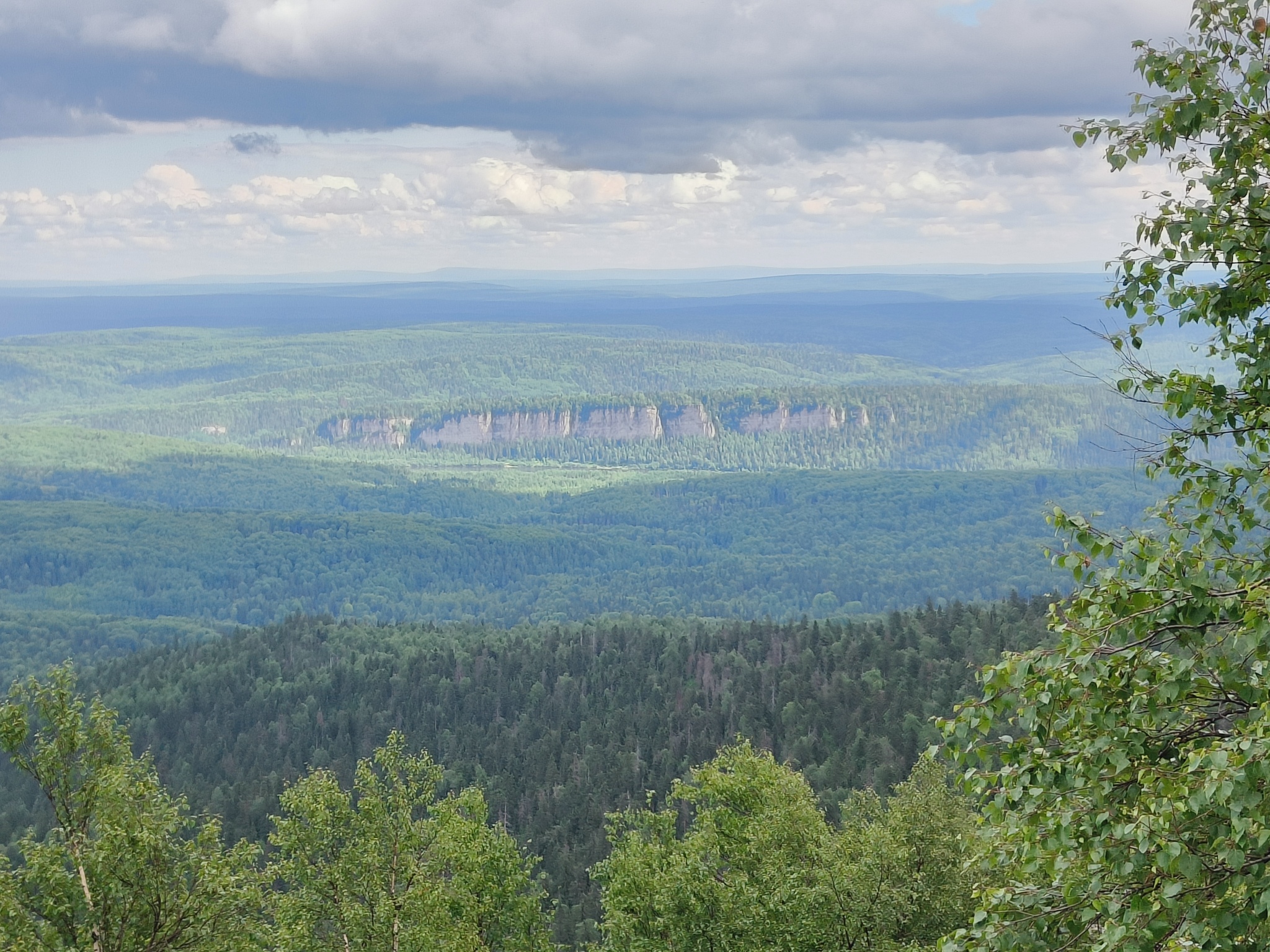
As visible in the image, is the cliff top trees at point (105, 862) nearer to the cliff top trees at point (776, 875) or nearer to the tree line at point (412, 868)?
the tree line at point (412, 868)

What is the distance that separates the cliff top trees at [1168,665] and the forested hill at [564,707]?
80539 millimetres

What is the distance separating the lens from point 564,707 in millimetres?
160250

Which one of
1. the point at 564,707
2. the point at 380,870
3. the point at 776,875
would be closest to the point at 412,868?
the point at 380,870

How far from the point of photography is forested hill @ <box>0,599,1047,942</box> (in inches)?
4744

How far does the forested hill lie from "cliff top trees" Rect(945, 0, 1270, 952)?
80.5 meters

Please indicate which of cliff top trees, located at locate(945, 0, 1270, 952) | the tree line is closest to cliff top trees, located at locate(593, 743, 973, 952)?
the tree line

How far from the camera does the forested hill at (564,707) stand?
395ft

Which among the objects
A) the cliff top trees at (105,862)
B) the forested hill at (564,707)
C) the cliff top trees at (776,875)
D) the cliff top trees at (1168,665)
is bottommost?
the forested hill at (564,707)

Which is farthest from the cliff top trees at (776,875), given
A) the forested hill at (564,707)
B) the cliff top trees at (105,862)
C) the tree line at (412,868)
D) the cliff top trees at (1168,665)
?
the forested hill at (564,707)

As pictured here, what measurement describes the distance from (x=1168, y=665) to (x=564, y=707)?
151541 millimetres

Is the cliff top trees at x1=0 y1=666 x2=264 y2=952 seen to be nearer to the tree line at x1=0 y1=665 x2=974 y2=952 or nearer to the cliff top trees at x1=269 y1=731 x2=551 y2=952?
the tree line at x1=0 y1=665 x2=974 y2=952

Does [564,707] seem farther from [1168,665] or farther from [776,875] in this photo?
[1168,665]

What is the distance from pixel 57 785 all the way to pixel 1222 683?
2266 centimetres

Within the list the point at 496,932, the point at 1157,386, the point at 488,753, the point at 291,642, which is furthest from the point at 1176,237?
the point at 291,642
